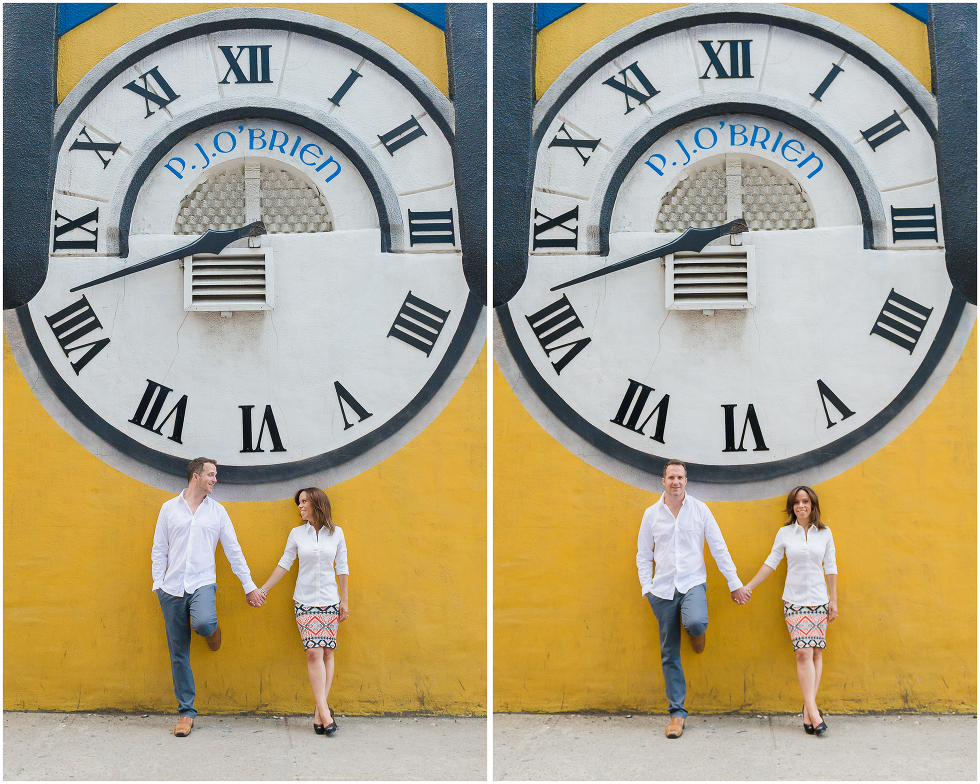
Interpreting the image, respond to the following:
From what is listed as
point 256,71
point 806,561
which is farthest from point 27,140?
point 806,561

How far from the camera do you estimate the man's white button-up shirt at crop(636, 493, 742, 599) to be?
394 cm

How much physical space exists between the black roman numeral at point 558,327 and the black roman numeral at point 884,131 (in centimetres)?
145

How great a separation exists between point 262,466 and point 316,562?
19.6 inches

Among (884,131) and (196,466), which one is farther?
(884,131)

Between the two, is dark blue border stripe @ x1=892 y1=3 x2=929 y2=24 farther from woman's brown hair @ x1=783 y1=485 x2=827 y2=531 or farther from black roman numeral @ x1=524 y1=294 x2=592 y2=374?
woman's brown hair @ x1=783 y1=485 x2=827 y2=531

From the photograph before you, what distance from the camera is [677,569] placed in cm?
393

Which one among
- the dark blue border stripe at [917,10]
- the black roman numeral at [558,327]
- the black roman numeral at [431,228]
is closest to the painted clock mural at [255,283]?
the black roman numeral at [431,228]

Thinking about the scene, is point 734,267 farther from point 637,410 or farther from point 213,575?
point 213,575

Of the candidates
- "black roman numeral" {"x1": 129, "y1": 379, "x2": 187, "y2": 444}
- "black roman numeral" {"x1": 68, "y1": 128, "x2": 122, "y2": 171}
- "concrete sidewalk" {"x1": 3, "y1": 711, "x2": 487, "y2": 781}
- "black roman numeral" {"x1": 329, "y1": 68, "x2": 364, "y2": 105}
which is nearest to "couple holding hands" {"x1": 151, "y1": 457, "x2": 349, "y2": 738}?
"concrete sidewalk" {"x1": 3, "y1": 711, "x2": 487, "y2": 781}

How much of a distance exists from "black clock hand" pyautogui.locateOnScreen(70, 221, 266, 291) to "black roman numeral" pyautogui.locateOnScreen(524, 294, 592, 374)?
1246 millimetres

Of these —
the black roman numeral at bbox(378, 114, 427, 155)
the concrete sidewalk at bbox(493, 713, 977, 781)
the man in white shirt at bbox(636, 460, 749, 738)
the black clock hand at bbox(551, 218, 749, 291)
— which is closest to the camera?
the concrete sidewalk at bbox(493, 713, 977, 781)

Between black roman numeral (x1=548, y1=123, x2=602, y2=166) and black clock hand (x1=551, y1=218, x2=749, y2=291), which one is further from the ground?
black roman numeral (x1=548, y1=123, x2=602, y2=166)

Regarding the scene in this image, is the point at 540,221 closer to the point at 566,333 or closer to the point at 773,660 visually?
the point at 566,333

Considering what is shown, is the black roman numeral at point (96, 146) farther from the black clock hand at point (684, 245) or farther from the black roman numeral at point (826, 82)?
the black roman numeral at point (826, 82)
